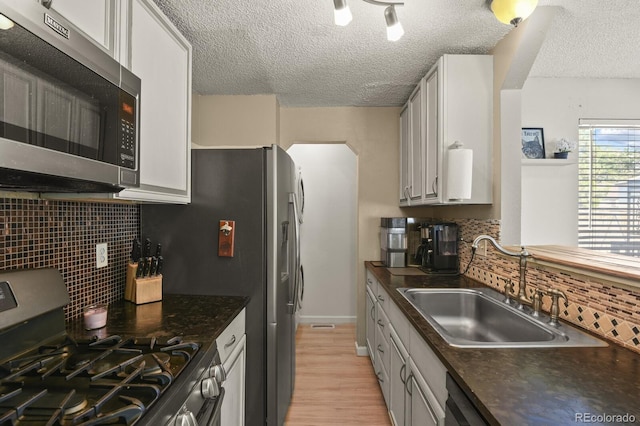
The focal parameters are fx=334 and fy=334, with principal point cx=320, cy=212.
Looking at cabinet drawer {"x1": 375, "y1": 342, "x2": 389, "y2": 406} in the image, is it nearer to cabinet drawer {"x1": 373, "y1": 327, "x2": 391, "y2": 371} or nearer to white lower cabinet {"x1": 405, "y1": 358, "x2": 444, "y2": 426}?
cabinet drawer {"x1": 373, "y1": 327, "x2": 391, "y2": 371}

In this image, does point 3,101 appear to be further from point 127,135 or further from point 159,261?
point 159,261

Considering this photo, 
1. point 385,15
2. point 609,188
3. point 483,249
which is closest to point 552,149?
point 609,188

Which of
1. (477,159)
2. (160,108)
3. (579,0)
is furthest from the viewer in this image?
(477,159)

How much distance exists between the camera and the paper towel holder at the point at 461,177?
197 centimetres

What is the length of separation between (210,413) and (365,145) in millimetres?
2620

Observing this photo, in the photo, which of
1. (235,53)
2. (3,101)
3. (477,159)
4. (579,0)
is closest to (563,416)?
(3,101)

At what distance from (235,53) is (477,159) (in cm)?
170

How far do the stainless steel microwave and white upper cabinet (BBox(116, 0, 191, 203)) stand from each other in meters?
0.23

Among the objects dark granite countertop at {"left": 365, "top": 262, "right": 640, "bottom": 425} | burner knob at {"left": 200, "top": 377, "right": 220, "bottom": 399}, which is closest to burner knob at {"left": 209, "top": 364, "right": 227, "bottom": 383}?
burner knob at {"left": 200, "top": 377, "right": 220, "bottom": 399}

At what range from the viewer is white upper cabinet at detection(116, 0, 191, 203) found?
1338 millimetres

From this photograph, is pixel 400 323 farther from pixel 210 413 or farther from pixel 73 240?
pixel 73 240

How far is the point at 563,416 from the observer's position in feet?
2.60

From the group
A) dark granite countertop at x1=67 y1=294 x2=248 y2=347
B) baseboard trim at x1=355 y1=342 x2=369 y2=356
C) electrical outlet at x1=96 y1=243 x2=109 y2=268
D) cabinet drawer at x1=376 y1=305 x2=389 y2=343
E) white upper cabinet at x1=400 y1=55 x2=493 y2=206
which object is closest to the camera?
dark granite countertop at x1=67 y1=294 x2=248 y2=347

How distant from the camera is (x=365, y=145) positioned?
3.24 meters
